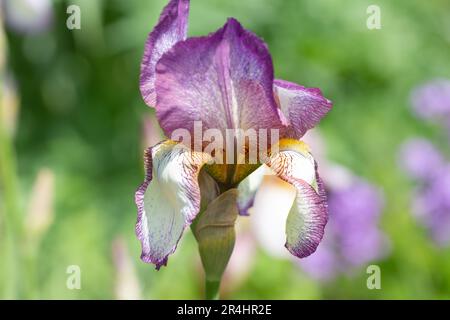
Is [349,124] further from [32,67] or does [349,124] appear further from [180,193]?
[180,193]

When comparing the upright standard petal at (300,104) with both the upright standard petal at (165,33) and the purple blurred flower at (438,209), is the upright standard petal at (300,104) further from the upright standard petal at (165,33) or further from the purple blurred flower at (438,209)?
the purple blurred flower at (438,209)

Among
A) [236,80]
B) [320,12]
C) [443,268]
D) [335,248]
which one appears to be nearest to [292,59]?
[320,12]

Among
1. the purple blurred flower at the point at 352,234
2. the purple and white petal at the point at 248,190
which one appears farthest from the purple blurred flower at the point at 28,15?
the purple and white petal at the point at 248,190

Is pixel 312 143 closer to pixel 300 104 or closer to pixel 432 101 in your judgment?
pixel 432 101

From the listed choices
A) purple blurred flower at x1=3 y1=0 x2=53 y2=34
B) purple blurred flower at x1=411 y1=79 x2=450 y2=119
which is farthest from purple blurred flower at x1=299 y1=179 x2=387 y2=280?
purple blurred flower at x1=3 y1=0 x2=53 y2=34

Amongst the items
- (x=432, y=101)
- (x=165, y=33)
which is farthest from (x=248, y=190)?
(x=432, y=101)

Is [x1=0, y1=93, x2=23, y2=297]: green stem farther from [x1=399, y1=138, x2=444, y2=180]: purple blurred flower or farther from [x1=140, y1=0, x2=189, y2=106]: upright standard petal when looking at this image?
[x1=399, y1=138, x2=444, y2=180]: purple blurred flower
